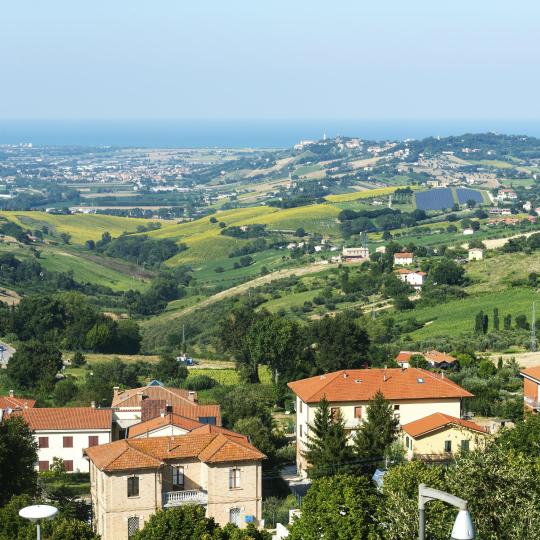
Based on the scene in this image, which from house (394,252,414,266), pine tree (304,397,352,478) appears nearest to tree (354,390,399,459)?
pine tree (304,397,352,478)

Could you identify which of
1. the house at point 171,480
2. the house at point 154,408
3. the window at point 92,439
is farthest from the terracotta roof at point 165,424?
the house at point 171,480

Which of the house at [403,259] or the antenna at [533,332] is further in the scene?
the house at [403,259]

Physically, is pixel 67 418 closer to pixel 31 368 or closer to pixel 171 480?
pixel 171 480

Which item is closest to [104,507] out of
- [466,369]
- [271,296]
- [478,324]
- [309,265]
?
[466,369]

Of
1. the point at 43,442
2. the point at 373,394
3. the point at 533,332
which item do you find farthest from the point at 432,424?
the point at 533,332

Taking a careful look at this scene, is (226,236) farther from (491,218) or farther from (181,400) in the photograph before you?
(181,400)

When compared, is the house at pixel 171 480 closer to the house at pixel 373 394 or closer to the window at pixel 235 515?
the window at pixel 235 515
